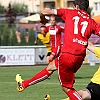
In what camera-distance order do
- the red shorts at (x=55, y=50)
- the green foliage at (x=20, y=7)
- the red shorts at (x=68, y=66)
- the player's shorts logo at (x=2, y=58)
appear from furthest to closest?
the green foliage at (x=20, y=7) → the player's shorts logo at (x=2, y=58) → the red shorts at (x=55, y=50) → the red shorts at (x=68, y=66)

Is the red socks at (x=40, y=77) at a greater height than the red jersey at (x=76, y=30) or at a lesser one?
lesser

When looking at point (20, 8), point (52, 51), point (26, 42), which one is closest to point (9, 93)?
point (52, 51)

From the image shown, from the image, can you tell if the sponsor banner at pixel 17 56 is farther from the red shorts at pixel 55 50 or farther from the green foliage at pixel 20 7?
the green foliage at pixel 20 7

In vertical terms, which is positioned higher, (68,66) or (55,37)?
(68,66)

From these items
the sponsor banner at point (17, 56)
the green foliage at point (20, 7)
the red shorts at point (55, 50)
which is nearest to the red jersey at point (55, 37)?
the red shorts at point (55, 50)

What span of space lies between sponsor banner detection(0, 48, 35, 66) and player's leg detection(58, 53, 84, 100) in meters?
16.5

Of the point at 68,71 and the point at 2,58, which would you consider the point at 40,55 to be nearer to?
the point at 2,58

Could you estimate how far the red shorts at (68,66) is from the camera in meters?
9.69

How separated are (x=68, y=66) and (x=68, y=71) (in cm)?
12

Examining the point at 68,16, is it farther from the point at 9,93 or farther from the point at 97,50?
the point at 9,93

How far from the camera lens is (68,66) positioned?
970 centimetres

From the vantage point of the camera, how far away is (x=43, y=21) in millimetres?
10336

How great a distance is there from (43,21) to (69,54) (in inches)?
40.2

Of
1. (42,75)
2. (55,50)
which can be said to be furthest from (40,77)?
(55,50)
